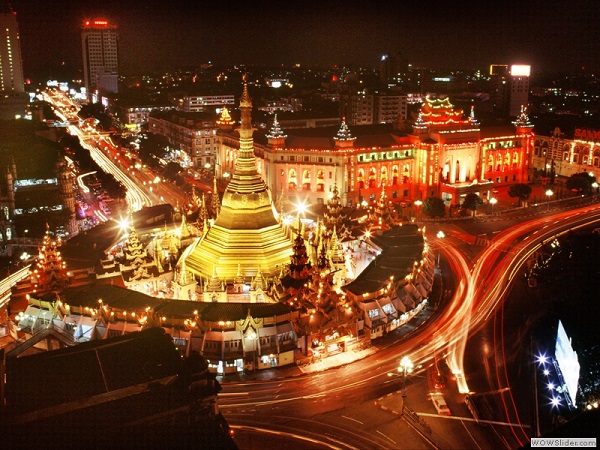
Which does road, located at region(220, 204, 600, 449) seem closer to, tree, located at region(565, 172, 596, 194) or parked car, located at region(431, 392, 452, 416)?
parked car, located at region(431, 392, 452, 416)

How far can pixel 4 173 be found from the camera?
74062 millimetres

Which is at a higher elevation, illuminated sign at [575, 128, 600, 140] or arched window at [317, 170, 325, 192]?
illuminated sign at [575, 128, 600, 140]

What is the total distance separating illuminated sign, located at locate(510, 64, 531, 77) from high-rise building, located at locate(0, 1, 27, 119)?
124 m

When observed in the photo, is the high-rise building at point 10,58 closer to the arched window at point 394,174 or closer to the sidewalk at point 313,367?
the arched window at point 394,174

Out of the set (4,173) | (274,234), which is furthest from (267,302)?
(4,173)

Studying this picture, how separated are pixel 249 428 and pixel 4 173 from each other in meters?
55.4

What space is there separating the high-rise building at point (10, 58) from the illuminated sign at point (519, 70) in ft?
407

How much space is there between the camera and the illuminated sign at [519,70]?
168m

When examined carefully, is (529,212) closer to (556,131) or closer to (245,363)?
(556,131)

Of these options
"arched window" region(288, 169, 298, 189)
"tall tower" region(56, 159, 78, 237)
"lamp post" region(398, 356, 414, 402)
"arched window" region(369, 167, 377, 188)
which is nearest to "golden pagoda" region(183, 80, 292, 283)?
"lamp post" region(398, 356, 414, 402)

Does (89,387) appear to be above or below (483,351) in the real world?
above

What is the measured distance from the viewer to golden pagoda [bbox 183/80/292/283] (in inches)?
1871

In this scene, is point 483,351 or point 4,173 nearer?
point 483,351

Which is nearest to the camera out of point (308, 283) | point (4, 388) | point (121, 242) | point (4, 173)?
point (4, 388)
